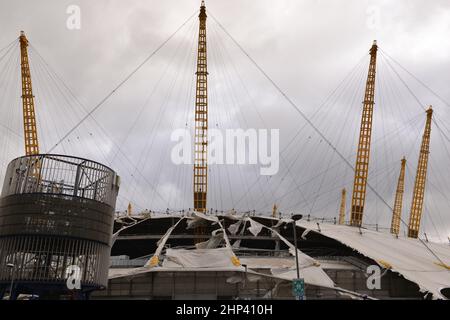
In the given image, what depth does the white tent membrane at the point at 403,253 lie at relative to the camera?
181 ft

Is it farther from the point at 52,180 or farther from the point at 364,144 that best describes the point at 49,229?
the point at 364,144

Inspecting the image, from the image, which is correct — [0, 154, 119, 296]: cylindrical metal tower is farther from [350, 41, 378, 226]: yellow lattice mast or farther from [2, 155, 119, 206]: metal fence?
[350, 41, 378, 226]: yellow lattice mast

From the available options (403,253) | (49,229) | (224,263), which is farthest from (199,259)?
(403,253)

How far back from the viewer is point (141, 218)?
76.3 metres

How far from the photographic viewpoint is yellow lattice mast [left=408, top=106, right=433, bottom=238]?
125500mm

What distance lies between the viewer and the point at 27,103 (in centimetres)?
9981

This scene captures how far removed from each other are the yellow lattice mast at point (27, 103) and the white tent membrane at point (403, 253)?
5819 cm

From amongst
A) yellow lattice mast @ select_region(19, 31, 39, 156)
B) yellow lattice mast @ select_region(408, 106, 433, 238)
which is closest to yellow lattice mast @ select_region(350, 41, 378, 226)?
yellow lattice mast @ select_region(408, 106, 433, 238)

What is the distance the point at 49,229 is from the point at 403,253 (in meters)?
47.6

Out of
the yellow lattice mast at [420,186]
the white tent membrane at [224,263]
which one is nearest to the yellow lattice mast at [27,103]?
the white tent membrane at [224,263]

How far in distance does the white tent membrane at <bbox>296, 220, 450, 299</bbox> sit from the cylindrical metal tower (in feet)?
111
